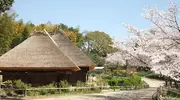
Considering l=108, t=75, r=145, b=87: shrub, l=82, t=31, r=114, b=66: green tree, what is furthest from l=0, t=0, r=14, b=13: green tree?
l=82, t=31, r=114, b=66: green tree

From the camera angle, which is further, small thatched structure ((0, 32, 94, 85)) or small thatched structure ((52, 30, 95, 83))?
small thatched structure ((52, 30, 95, 83))

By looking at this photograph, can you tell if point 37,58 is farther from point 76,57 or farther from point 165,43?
point 165,43

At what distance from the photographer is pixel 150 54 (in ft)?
46.3

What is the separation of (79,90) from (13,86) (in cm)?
597

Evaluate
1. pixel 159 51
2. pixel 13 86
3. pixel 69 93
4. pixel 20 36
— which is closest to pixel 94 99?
pixel 69 93

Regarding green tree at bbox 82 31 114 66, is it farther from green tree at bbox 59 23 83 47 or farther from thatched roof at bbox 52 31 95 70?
thatched roof at bbox 52 31 95 70

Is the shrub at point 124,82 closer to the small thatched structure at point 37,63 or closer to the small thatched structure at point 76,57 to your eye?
the small thatched structure at point 76,57

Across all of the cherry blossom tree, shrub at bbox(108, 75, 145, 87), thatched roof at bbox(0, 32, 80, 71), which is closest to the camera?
the cherry blossom tree

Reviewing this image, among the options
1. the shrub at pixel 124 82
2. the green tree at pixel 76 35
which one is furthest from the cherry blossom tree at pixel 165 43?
the green tree at pixel 76 35

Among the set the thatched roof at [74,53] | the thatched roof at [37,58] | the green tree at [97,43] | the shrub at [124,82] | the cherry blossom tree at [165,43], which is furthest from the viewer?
the green tree at [97,43]

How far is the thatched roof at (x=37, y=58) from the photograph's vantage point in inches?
928

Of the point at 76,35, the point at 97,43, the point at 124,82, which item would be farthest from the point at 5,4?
the point at 76,35

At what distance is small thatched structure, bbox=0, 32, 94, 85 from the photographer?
77.5 feet

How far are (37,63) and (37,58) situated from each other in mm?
623
